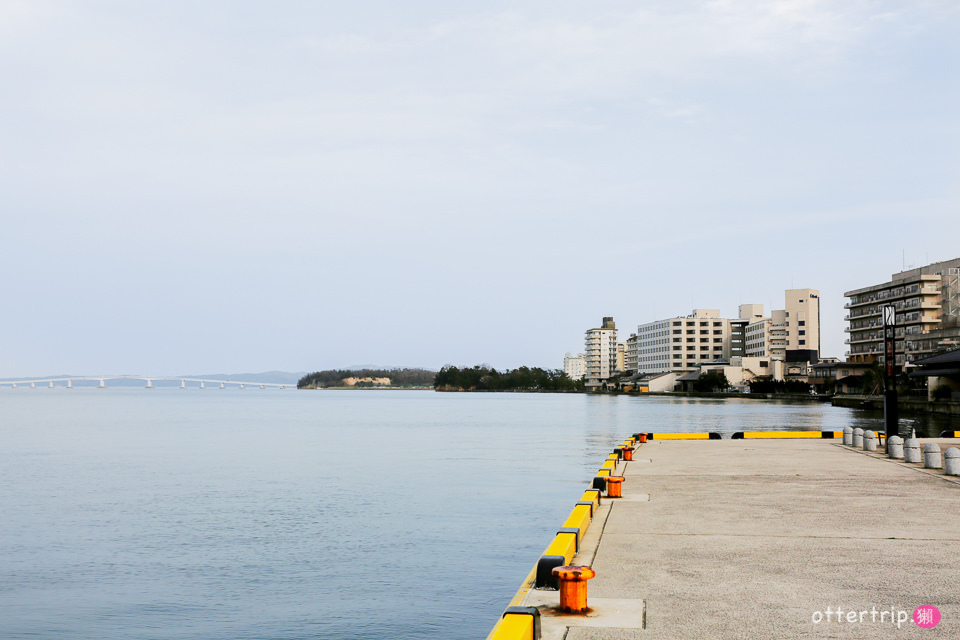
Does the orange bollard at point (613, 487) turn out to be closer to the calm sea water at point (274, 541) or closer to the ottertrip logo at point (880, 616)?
the calm sea water at point (274, 541)

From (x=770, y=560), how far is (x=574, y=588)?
3.87 meters

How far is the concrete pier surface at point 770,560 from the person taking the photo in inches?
341

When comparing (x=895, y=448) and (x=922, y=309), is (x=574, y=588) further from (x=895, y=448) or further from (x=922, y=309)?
(x=922, y=309)

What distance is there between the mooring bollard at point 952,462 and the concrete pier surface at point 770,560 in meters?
0.43

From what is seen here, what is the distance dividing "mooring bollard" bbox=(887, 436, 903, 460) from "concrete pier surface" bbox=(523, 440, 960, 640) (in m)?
5.52

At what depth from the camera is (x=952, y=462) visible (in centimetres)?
2166

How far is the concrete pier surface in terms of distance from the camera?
8.66m

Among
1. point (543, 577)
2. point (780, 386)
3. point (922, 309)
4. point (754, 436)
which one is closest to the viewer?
point (543, 577)

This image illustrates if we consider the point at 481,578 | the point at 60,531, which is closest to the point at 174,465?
the point at 60,531

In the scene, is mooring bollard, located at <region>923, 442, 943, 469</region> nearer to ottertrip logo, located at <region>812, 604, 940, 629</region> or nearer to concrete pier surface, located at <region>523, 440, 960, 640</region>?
concrete pier surface, located at <region>523, 440, 960, 640</region>

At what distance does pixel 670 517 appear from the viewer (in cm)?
1545

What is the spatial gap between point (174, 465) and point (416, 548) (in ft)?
86.9

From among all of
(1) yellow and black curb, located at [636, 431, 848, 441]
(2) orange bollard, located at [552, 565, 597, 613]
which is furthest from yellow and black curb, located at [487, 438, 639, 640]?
(1) yellow and black curb, located at [636, 431, 848, 441]

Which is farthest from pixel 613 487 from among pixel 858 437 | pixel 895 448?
pixel 858 437
